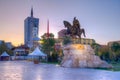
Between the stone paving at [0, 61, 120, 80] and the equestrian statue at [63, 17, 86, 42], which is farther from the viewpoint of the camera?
the equestrian statue at [63, 17, 86, 42]

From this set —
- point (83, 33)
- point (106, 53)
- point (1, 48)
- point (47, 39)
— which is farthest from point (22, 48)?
point (83, 33)

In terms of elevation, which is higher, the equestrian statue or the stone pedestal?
the equestrian statue

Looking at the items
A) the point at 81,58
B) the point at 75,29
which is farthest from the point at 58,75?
the point at 75,29

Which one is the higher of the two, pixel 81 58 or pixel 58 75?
pixel 81 58

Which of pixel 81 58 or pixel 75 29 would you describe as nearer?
pixel 81 58

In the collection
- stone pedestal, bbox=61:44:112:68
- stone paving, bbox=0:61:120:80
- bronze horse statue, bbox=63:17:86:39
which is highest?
bronze horse statue, bbox=63:17:86:39

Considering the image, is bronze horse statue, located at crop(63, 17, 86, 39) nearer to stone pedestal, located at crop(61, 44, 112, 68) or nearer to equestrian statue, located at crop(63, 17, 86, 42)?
equestrian statue, located at crop(63, 17, 86, 42)

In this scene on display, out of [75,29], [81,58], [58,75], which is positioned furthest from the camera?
[75,29]

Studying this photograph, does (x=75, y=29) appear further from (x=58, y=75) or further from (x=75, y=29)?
(x=58, y=75)

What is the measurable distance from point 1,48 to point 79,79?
81.1 m

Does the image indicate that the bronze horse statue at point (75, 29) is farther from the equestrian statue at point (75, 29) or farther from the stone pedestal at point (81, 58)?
the stone pedestal at point (81, 58)

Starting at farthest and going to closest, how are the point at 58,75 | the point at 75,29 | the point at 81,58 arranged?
the point at 75,29, the point at 81,58, the point at 58,75

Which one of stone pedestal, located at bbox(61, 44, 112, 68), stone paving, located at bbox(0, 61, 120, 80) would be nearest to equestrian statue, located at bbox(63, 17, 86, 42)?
stone pedestal, located at bbox(61, 44, 112, 68)

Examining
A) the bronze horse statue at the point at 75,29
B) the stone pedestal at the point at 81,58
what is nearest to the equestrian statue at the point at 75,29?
the bronze horse statue at the point at 75,29
